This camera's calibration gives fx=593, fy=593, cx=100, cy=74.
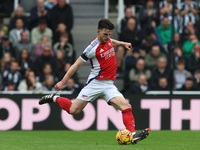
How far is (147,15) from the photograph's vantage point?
55.0 feet

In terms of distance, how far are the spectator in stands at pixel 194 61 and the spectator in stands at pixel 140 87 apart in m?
1.56

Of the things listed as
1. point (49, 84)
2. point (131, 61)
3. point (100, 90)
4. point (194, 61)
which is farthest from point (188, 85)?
point (100, 90)

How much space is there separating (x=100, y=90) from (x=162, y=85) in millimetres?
5383

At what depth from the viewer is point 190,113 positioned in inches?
560

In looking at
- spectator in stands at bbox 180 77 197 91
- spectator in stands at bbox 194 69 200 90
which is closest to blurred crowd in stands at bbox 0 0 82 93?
spectator in stands at bbox 180 77 197 91

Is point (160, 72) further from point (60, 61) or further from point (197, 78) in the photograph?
point (60, 61)

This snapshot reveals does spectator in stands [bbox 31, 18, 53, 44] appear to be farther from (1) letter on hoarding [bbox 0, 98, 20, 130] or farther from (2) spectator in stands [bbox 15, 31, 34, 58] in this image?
(1) letter on hoarding [bbox 0, 98, 20, 130]

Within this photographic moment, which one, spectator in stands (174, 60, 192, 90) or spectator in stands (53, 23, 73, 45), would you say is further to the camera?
spectator in stands (53, 23, 73, 45)

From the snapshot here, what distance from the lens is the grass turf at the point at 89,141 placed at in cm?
932

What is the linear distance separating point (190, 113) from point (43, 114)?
11.6 ft

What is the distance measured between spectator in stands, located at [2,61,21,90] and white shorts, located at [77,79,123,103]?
17.5ft

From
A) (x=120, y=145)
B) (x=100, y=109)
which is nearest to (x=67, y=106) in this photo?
(x=120, y=145)

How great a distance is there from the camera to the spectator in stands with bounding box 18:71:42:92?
49.0 ft

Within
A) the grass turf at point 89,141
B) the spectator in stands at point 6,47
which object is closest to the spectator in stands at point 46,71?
the spectator in stands at point 6,47
